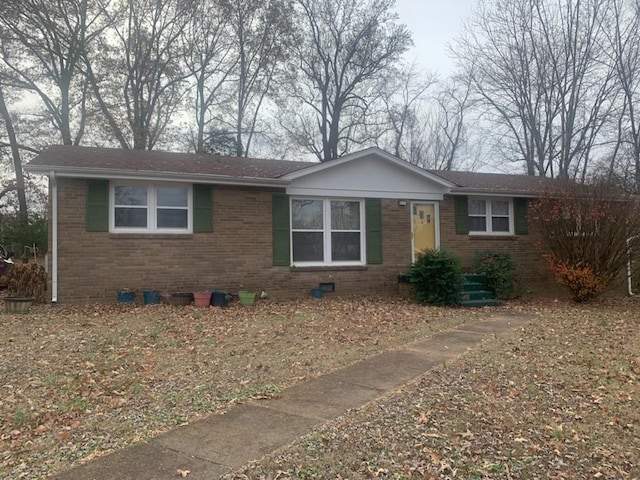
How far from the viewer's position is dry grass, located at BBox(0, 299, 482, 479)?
4.03m

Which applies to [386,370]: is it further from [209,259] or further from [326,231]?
[326,231]

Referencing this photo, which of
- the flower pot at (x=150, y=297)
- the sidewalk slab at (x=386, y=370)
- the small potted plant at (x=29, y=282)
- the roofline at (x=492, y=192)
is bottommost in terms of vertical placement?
the sidewalk slab at (x=386, y=370)

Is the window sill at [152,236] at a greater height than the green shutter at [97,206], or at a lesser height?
lesser

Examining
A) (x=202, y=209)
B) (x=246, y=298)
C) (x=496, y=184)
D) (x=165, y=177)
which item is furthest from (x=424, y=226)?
(x=165, y=177)

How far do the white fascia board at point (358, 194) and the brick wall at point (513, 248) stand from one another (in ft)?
1.82

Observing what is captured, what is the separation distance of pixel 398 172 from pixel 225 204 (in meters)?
4.68

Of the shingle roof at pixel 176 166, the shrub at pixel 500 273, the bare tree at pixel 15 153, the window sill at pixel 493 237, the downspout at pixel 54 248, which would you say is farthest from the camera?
→ the bare tree at pixel 15 153

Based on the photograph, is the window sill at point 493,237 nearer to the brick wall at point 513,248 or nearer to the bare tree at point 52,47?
the brick wall at point 513,248

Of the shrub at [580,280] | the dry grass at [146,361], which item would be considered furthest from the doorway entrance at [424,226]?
the shrub at [580,280]

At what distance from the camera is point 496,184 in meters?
14.9

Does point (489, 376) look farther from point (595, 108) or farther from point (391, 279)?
point (595, 108)

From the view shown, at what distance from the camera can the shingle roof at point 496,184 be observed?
13520mm

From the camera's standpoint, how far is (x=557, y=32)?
2158cm

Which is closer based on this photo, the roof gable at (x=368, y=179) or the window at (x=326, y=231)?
the roof gable at (x=368, y=179)
